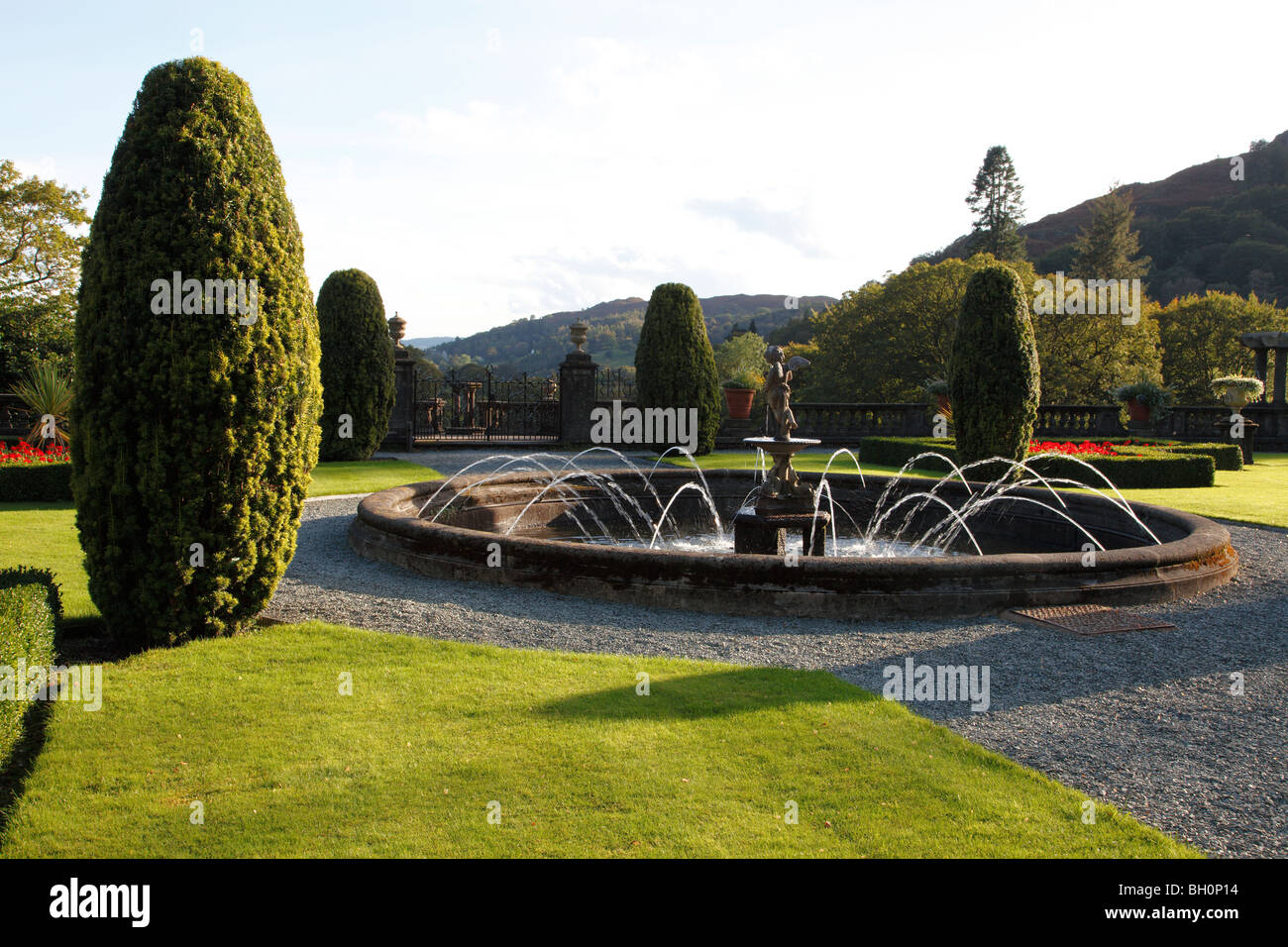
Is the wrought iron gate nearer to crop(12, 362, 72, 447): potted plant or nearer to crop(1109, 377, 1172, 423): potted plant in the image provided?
crop(12, 362, 72, 447): potted plant

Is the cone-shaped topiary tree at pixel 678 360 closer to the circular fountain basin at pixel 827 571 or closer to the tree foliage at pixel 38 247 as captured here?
the circular fountain basin at pixel 827 571

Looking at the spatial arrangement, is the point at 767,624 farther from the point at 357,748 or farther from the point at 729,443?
the point at 729,443

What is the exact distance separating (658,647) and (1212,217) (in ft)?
277

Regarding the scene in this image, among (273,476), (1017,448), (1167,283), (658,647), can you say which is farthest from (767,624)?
(1167,283)

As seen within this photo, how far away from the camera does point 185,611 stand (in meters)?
5.59

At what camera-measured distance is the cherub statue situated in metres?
9.44

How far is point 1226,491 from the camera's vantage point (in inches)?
634

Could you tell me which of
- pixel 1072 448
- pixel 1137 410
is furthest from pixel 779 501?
pixel 1137 410

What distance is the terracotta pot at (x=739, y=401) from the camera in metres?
26.5

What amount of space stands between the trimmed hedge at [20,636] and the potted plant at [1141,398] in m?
28.7

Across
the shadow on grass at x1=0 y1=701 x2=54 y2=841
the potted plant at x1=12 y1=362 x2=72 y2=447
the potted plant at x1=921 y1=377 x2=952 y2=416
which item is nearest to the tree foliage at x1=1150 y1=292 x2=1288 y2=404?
the potted plant at x1=921 y1=377 x2=952 y2=416

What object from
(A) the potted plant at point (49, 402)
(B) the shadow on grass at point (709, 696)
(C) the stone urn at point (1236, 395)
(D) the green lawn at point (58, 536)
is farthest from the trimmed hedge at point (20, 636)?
(C) the stone urn at point (1236, 395)

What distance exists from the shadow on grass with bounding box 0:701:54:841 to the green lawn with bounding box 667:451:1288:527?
40.9ft

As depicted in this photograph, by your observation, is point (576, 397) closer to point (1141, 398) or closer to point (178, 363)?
point (1141, 398)
